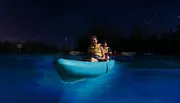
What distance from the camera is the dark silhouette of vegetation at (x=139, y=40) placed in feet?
81.1

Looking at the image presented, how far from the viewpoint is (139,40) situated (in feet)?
87.5

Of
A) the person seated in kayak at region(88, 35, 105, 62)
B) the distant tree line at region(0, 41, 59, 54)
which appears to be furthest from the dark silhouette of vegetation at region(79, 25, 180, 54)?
the person seated in kayak at region(88, 35, 105, 62)

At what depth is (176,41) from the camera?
2534 centimetres

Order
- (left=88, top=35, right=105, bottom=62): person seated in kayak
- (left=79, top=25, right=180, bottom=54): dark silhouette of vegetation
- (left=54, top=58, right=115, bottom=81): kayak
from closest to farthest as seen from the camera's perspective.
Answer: (left=54, top=58, right=115, bottom=81): kayak
(left=88, top=35, right=105, bottom=62): person seated in kayak
(left=79, top=25, right=180, bottom=54): dark silhouette of vegetation

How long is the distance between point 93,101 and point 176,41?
72.5 feet

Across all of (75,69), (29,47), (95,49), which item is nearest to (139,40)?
(29,47)

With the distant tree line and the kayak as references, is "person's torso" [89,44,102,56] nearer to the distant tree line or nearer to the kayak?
the kayak

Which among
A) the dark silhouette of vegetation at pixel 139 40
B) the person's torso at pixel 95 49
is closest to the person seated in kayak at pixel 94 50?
the person's torso at pixel 95 49

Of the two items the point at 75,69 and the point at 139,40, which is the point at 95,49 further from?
the point at 139,40

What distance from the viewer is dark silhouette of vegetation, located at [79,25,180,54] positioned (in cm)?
2472

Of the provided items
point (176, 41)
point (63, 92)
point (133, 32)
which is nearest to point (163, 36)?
point (176, 41)

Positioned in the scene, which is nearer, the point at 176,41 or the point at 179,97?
the point at 179,97

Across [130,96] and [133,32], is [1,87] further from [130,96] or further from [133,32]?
[133,32]

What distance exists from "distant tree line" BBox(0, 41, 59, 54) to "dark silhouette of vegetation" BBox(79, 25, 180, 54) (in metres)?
2.84
